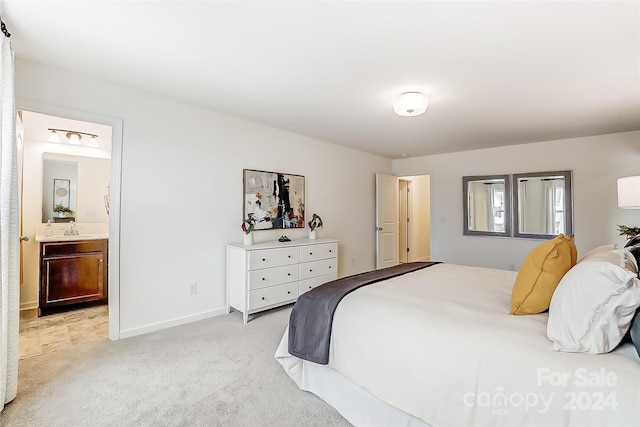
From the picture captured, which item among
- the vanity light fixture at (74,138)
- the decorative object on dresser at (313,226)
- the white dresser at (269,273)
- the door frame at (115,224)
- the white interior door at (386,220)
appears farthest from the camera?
the white interior door at (386,220)

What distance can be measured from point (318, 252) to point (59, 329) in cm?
280

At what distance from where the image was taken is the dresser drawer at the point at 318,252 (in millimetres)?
3744

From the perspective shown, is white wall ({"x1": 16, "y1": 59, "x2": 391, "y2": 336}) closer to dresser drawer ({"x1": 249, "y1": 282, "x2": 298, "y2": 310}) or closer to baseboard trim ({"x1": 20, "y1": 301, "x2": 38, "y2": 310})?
dresser drawer ({"x1": 249, "y1": 282, "x2": 298, "y2": 310})

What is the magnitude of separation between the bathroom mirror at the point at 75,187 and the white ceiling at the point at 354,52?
2.02 meters

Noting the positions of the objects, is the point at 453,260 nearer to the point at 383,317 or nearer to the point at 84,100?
the point at 383,317

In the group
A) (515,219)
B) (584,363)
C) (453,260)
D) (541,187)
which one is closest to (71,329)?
(584,363)

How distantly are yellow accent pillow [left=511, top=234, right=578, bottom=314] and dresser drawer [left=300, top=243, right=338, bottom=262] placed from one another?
247 centimetres

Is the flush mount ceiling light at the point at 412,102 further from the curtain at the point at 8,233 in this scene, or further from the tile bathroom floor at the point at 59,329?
the tile bathroom floor at the point at 59,329

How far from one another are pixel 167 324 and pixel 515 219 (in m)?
5.02

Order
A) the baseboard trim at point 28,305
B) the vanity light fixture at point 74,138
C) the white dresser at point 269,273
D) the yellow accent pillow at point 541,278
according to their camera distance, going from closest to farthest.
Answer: the yellow accent pillow at point 541,278 → the white dresser at point 269,273 → the baseboard trim at point 28,305 → the vanity light fixture at point 74,138

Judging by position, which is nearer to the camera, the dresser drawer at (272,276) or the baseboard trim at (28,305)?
the dresser drawer at (272,276)

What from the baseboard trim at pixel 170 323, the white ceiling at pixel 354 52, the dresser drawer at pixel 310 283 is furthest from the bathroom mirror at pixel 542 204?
the baseboard trim at pixel 170 323

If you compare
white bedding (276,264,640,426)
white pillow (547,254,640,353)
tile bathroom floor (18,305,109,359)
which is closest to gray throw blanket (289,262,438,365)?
white bedding (276,264,640,426)

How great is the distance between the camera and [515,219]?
476 centimetres
